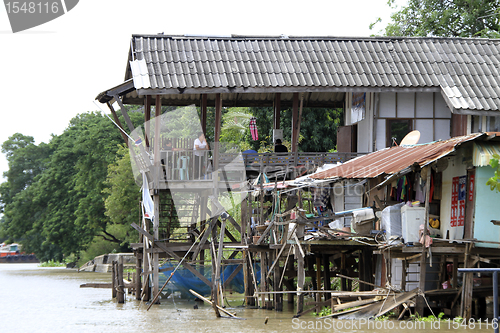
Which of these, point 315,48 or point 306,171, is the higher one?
point 315,48

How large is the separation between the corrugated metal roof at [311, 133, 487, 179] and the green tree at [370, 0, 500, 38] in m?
12.6

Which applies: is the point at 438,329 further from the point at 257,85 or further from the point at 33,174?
the point at 33,174

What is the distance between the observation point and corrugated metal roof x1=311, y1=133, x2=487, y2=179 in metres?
12.0

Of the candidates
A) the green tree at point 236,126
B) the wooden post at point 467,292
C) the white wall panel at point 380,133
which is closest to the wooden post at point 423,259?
the wooden post at point 467,292

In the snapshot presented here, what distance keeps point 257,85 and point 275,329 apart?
6.40 meters

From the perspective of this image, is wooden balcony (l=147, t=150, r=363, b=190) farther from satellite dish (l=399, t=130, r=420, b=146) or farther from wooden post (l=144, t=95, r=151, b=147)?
satellite dish (l=399, t=130, r=420, b=146)

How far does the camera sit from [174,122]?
39750 millimetres

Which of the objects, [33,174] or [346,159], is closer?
[346,159]

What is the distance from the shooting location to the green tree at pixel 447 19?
25.8 meters

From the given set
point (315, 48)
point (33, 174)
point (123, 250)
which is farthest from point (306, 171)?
point (33, 174)

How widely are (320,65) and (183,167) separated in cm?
482

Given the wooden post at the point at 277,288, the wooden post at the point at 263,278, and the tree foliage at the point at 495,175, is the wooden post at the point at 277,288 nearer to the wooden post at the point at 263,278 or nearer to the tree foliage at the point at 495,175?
the wooden post at the point at 263,278

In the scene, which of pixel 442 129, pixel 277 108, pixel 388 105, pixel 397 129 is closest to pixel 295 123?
pixel 277 108

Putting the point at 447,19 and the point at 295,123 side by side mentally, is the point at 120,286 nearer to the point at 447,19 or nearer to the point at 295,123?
the point at 295,123
